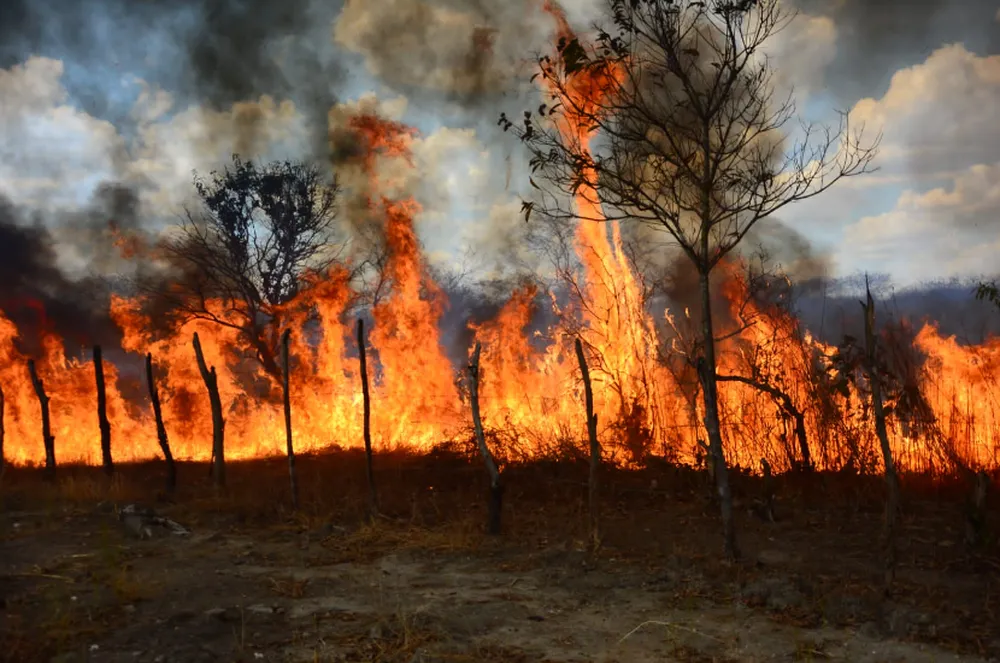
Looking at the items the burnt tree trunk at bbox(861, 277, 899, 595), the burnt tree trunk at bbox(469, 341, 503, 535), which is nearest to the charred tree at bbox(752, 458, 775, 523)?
the burnt tree trunk at bbox(861, 277, 899, 595)

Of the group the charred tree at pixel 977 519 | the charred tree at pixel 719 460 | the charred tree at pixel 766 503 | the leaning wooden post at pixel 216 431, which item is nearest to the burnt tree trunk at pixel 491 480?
the charred tree at pixel 719 460

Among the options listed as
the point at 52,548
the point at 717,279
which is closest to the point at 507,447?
the point at 717,279

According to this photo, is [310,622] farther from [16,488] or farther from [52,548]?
[16,488]

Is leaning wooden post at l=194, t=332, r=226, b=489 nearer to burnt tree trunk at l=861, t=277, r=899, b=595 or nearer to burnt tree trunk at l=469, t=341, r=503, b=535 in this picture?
burnt tree trunk at l=469, t=341, r=503, b=535

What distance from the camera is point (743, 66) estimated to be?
392 inches

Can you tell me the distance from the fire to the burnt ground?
1.06 m

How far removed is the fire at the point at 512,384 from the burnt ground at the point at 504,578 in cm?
106

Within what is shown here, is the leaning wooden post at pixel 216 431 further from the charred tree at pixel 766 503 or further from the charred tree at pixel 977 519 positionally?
the charred tree at pixel 977 519

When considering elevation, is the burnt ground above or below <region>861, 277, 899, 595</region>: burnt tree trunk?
below

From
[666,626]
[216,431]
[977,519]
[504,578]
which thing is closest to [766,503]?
[977,519]

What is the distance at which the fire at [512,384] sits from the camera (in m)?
12.9

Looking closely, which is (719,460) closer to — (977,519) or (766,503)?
(766,503)

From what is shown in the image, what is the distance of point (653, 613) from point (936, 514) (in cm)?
561

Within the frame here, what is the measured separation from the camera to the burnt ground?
6852mm
